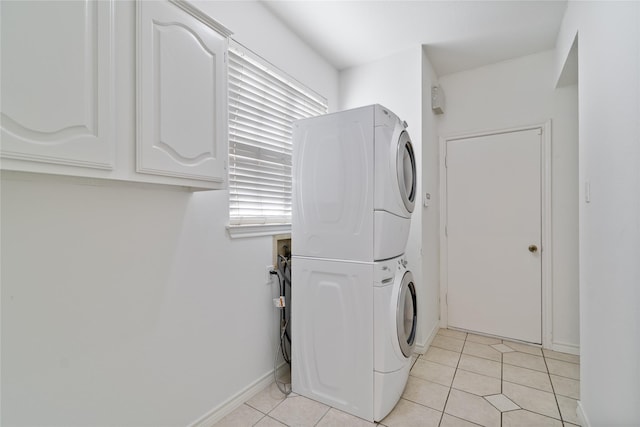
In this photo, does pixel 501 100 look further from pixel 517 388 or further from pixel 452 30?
pixel 517 388

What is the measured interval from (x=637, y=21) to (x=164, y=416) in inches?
99.1

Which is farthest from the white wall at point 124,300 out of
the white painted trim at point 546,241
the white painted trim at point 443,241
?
the white painted trim at point 546,241

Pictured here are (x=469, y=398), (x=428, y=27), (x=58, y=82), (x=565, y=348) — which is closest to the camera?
(x=58, y=82)

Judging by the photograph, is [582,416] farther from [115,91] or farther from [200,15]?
[200,15]

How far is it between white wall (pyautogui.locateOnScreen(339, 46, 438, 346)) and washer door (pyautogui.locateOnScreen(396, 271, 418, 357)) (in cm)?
52

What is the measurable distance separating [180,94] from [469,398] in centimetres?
241

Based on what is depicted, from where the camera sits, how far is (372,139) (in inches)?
66.6

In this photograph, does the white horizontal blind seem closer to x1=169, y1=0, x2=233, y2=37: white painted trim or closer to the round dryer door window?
x1=169, y1=0, x2=233, y2=37: white painted trim

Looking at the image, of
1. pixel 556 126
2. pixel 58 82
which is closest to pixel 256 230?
pixel 58 82

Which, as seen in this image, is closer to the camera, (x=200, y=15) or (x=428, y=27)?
(x=200, y=15)

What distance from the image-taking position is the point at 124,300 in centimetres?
131

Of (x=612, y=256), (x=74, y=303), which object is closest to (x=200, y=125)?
(x=74, y=303)

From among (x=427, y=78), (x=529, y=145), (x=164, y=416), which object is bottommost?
(x=164, y=416)

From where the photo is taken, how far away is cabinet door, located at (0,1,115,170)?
830 millimetres
